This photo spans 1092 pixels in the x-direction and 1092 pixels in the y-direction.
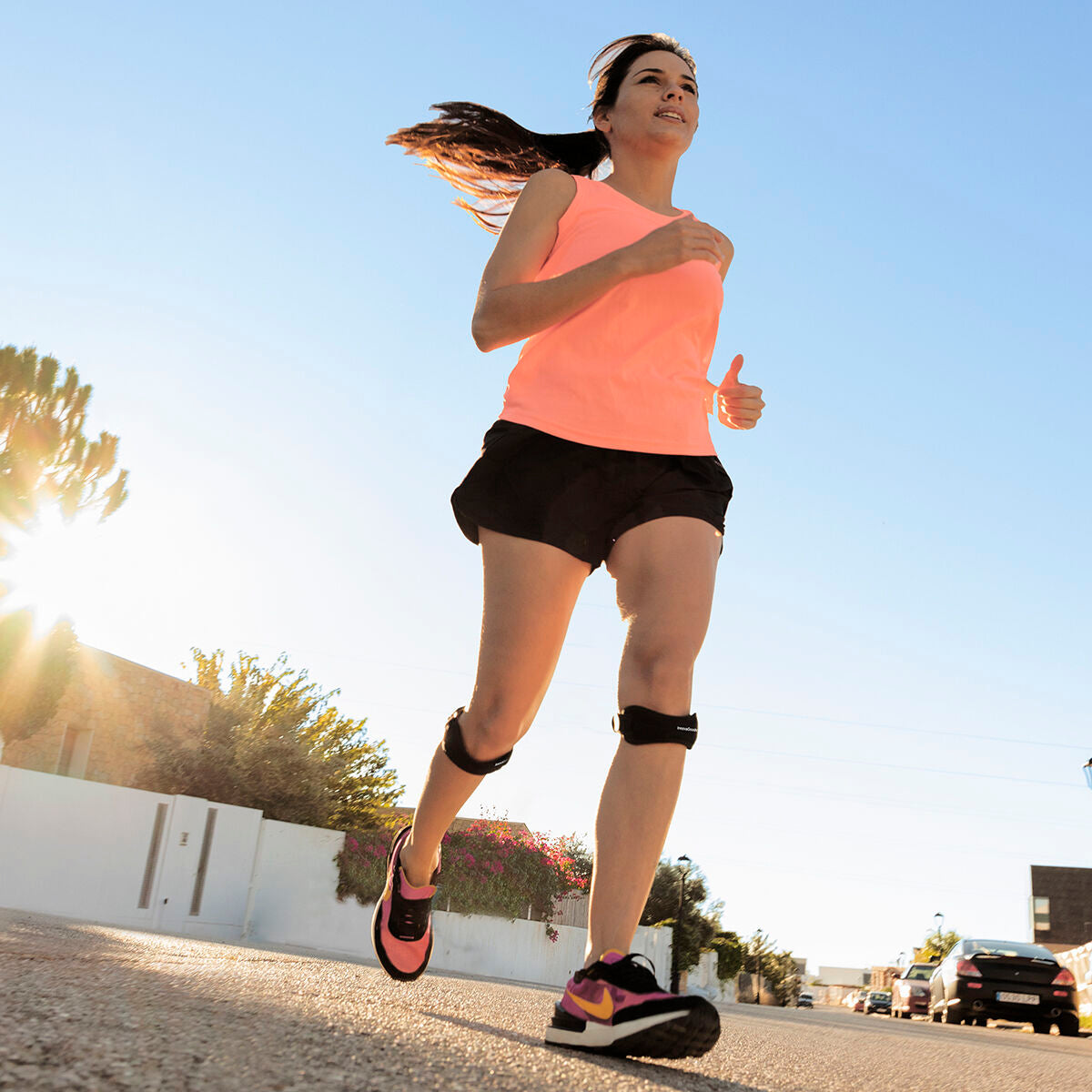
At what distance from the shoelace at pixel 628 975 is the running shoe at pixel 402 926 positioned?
0.85 metres

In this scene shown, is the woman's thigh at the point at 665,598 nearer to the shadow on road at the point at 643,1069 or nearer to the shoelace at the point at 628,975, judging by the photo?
the shoelace at the point at 628,975

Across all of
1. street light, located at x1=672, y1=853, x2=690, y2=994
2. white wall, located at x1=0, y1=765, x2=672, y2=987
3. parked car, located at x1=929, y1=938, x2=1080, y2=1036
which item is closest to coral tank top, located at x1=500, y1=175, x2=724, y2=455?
white wall, located at x1=0, y1=765, x2=672, y2=987

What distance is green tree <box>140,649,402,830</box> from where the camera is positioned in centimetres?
1795

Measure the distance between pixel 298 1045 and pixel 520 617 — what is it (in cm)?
109

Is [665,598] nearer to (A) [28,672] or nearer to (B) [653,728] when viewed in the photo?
(B) [653,728]

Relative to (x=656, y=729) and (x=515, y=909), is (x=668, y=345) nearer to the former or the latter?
(x=656, y=729)

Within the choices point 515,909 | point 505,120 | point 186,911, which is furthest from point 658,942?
point 505,120

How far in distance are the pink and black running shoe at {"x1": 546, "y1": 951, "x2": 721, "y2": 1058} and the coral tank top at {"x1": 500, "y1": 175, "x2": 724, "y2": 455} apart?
1.10m

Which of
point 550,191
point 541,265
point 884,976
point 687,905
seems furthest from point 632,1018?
point 884,976

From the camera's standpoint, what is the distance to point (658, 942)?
22.8 metres

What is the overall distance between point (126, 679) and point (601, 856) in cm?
2208

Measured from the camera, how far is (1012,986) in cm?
1208

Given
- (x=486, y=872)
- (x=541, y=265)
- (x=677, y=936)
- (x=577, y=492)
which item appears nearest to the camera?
(x=577, y=492)

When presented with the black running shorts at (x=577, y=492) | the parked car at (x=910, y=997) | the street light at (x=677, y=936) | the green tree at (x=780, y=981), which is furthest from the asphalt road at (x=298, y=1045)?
the green tree at (x=780, y=981)
